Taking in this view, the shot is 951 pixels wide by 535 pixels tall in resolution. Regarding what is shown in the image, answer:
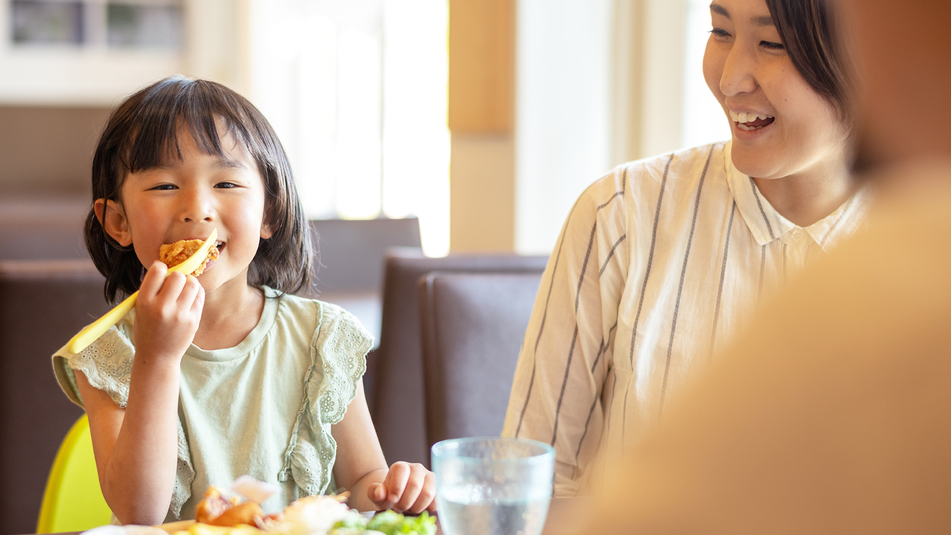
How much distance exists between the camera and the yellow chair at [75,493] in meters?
1.11

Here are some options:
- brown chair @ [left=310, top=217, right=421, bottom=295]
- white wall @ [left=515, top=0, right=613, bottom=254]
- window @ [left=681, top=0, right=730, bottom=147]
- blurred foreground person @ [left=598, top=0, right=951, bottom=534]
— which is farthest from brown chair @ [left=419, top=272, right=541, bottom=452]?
brown chair @ [left=310, top=217, right=421, bottom=295]

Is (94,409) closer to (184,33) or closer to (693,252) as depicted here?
(693,252)

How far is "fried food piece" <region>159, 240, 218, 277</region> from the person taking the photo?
2.93 ft

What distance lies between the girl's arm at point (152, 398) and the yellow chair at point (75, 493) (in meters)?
0.32

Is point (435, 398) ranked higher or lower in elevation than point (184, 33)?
lower

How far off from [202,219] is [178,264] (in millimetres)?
62

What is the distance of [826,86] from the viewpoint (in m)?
1.05

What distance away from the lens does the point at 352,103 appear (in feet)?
17.0

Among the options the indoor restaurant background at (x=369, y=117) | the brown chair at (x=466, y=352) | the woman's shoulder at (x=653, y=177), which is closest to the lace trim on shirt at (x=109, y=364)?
the indoor restaurant background at (x=369, y=117)

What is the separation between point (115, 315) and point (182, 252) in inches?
7.3

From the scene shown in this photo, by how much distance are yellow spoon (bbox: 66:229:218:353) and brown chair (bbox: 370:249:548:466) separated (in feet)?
2.75

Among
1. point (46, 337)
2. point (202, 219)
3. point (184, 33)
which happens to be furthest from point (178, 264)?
point (184, 33)

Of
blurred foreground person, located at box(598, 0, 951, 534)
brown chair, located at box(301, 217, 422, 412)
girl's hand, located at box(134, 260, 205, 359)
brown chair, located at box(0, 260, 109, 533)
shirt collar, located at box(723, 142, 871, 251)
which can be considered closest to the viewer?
blurred foreground person, located at box(598, 0, 951, 534)

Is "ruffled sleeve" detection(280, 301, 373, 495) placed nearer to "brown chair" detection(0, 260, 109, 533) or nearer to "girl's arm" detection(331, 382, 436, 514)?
"girl's arm" detection(331, 382, 436, 514)
